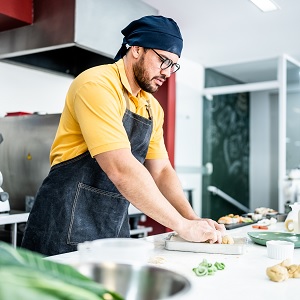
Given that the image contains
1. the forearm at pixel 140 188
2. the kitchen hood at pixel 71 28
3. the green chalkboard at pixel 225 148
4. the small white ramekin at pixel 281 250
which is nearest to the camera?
the small white ramekin at pixel 281 250

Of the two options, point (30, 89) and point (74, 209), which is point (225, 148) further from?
point (74, 209)

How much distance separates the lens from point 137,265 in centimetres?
72

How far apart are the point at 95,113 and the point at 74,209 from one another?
1.35 feet

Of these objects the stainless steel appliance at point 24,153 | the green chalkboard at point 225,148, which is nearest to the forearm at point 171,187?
the stainless steel appliance at point 24,153

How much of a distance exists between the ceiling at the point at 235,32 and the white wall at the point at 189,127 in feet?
0.82

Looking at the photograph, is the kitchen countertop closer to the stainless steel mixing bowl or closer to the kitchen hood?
the stainless steel mixing bowl

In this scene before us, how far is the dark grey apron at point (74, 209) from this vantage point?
5.57 feet

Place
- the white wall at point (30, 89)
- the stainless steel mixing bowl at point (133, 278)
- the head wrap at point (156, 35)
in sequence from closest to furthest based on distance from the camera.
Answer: the stainless steel mixing bowl at point (133, 278) < the head wrap at point (156, 35) < the white wall at point (30, 89)

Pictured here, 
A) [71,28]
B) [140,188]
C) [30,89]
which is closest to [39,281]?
[140,188]

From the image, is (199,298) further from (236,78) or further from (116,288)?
(236,78)

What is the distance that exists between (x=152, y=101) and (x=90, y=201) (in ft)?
1.95

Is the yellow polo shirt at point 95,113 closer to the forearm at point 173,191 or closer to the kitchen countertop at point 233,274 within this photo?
the forearm at point 173,191

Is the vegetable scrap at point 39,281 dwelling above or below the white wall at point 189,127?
below

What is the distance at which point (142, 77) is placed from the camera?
6.06 ft
